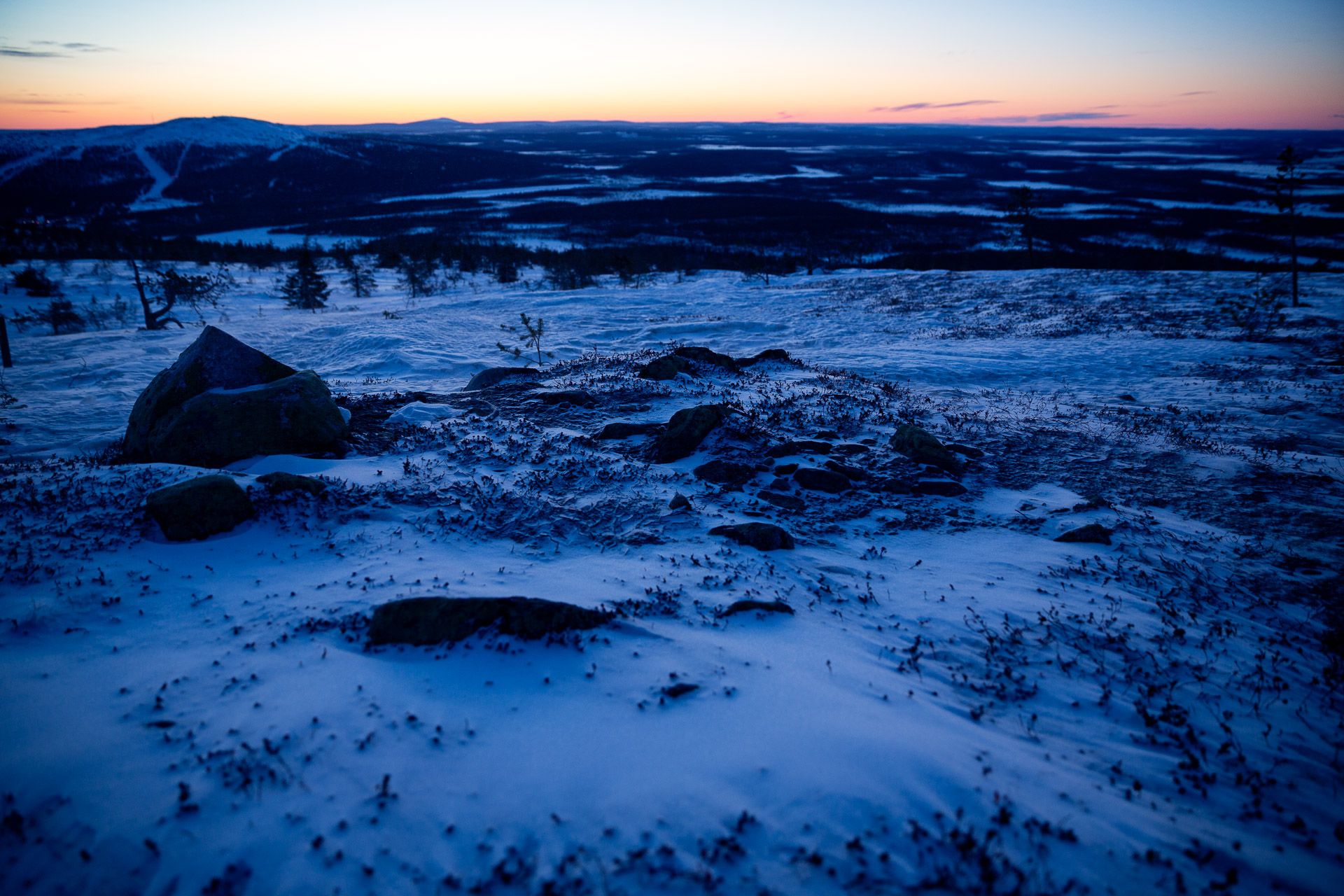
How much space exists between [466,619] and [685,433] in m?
5.56

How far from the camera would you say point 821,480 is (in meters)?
9.16

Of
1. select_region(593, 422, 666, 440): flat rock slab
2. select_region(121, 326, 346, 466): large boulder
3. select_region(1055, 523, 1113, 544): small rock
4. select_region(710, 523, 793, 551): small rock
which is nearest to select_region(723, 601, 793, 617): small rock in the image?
select_region(710, 523, 793, 551): small rock

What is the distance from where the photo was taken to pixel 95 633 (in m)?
5.01

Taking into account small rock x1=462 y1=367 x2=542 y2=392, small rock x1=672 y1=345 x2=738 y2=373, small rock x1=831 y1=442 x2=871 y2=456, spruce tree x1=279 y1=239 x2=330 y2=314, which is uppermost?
spruce tree x1=279 y1=239 x2=330 y2=314

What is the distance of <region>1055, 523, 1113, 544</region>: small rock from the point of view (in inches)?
298

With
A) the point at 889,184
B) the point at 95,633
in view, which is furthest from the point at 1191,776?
the point at 889,184

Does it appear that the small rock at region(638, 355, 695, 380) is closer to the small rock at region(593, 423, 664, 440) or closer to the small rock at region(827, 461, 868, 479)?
the small rock at region(593, 423, 664, 440)

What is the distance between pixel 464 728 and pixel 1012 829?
361 cm

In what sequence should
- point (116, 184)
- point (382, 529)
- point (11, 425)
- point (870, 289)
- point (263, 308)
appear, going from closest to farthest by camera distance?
point (382, 529), point (11, 425), point (263, 308), point (870, 289), point (116, 184)

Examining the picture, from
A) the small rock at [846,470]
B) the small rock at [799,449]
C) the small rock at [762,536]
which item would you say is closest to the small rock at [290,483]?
the small rock at [762,536]

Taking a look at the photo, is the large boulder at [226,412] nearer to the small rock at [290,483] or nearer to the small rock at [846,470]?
the small rock at [290,483]

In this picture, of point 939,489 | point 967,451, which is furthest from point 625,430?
point 967,451

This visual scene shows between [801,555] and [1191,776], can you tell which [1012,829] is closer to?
[1191,776]

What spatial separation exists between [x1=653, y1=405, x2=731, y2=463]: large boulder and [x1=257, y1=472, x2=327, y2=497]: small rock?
493 centimetres
